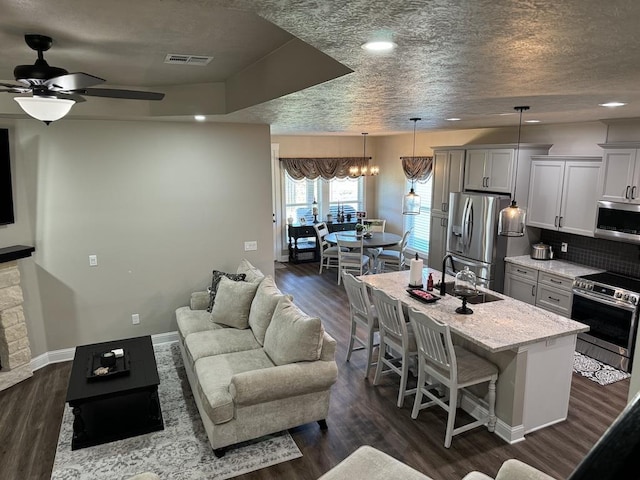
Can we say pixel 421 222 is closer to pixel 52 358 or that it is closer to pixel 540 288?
pixel 540 288

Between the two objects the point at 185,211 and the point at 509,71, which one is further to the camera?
the point at 185,211

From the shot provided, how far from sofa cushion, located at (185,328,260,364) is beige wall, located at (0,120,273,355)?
4.05 feet

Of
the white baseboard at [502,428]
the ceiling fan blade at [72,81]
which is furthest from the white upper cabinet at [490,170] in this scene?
the ceiling fan blade at [72,81]

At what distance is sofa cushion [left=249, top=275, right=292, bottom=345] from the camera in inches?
177

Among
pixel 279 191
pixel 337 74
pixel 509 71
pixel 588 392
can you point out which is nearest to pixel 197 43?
pixel 337 74

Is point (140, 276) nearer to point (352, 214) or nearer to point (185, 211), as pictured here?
point (185, 211)

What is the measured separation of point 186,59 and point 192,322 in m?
2.83

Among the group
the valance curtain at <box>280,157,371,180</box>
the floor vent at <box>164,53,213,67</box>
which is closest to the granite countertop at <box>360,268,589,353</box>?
the floor vent at <box>164,53,213,67</box>

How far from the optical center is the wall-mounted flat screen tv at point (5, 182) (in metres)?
4.55

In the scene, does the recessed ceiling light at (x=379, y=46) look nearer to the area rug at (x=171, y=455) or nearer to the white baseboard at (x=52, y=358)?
the area rug at (x=171, y=455)

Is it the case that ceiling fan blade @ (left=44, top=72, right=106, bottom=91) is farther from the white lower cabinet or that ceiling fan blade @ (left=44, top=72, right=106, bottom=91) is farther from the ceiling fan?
the white lower cabinet

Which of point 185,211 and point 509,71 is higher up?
point 509,71

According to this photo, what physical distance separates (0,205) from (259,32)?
11.6ft

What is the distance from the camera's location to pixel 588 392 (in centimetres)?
453
